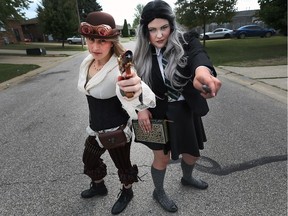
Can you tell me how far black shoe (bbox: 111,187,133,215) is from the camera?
2.44 metres

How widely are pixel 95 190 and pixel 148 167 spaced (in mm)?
789

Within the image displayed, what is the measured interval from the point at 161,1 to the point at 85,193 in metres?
1.97

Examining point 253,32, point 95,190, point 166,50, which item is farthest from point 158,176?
point 253,32

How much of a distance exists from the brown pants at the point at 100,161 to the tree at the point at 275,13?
48.0ft

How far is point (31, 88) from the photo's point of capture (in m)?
8.34

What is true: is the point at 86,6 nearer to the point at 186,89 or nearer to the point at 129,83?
Result: the point at 186,89

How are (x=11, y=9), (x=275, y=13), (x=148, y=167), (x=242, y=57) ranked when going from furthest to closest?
(x=11, y=9) → (x=275, y=13) → (x=242, y=57) → (x=148, y=167)

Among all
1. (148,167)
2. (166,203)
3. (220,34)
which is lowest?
(220,34)

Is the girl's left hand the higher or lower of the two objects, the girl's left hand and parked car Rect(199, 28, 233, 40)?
the higher

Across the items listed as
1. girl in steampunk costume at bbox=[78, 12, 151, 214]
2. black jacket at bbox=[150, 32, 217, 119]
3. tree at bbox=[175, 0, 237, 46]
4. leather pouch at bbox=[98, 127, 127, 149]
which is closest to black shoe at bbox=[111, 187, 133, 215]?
girl in steampunk costume at bbox=[78, 12, 151, 214]

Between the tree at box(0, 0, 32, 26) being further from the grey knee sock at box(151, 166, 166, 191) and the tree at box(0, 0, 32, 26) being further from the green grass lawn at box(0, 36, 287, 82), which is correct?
the grey knee sock at box(151, 166, 166, 191)

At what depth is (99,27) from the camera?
1.74 m

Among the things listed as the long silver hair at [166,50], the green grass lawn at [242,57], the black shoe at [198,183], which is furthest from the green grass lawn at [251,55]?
the long silver hair at [166,50]

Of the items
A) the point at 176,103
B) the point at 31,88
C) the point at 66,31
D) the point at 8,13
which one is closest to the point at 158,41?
the point at 176,103
